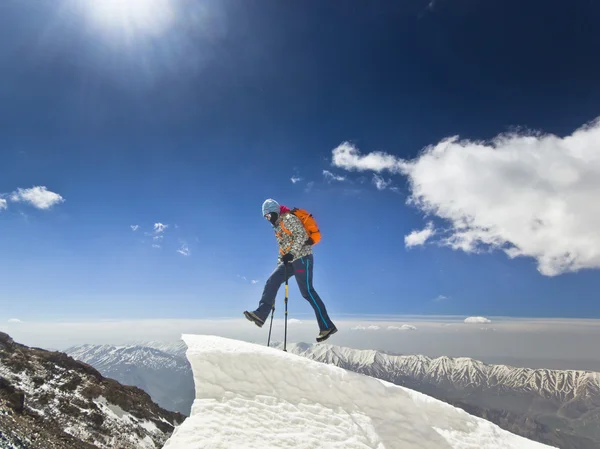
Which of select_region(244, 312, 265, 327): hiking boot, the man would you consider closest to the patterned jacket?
the man

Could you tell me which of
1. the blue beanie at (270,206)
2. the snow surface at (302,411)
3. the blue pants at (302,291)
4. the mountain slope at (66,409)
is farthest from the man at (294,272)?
the mountain slope at (66,409)

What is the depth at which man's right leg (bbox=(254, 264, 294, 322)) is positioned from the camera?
9.78 meters

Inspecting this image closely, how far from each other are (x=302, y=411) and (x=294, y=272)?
4.20 meters

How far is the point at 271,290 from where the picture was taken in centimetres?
989

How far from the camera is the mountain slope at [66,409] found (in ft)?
17.8

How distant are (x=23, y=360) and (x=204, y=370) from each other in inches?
306

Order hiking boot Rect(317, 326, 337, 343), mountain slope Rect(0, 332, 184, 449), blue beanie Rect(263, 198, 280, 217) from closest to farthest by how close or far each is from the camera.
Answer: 1. mountain slope Rect(0, 332, 184, 449)
2. hiking boot Rect(317, 326, 337, 343)
3. blue beanie Rect(263, 198, 280, 217)

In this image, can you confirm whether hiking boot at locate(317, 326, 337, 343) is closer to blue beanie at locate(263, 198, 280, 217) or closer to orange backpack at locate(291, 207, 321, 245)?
orange backpack at locate(291, 207, 321, 245)

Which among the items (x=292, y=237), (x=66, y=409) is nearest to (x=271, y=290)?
(x=292, y=237)

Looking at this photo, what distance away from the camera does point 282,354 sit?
7598 mm

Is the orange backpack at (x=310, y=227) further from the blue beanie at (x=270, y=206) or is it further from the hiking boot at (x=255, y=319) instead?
the hiking boot at (x=255, y=319)

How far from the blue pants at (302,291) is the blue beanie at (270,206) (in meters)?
1.71

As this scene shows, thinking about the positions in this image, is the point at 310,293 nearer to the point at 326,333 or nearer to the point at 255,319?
the point at 326,333

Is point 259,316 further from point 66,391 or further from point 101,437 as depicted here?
point 66,391
